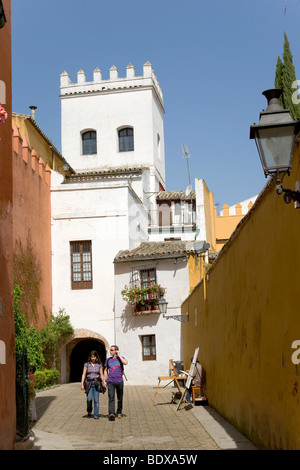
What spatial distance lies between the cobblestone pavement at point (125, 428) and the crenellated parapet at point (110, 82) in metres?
27.3

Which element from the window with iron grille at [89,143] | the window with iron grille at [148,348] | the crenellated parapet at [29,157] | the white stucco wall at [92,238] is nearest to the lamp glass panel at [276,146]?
the crenellated parapet at [29,157]

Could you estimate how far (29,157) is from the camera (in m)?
23.9

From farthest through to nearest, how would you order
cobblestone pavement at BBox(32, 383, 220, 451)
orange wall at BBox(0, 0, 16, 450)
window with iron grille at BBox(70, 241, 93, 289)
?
window with iron grille at BBox(70, 241, 93, 289), cobblestone pavement at BBox(32, 383, 220, 451), orange wall at BBox(0, 0, 16, 450)

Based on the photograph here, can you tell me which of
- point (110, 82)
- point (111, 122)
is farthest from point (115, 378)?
point (110, 82)

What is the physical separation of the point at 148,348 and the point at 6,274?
16.9 meters

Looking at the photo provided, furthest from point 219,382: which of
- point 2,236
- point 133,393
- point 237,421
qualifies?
point 133,393

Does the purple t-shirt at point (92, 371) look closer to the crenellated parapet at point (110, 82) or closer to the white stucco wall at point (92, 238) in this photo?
the white stucco wall at point (92, 238)

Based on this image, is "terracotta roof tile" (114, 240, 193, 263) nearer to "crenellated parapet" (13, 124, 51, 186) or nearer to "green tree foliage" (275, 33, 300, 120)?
"crenellated parapet" (13, 124, 51, 186)

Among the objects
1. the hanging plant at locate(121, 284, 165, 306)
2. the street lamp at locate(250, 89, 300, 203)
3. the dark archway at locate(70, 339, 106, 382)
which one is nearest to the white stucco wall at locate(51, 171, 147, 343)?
the hanging plant at locate(121, 284, 165, 306)

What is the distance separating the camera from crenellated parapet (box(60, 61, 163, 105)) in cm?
4038

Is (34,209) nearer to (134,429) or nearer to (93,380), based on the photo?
(93,380)

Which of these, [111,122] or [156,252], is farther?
[111,122]

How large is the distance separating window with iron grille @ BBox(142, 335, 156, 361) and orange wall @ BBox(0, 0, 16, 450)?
16.3m

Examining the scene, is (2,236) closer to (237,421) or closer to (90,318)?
(237,421)
